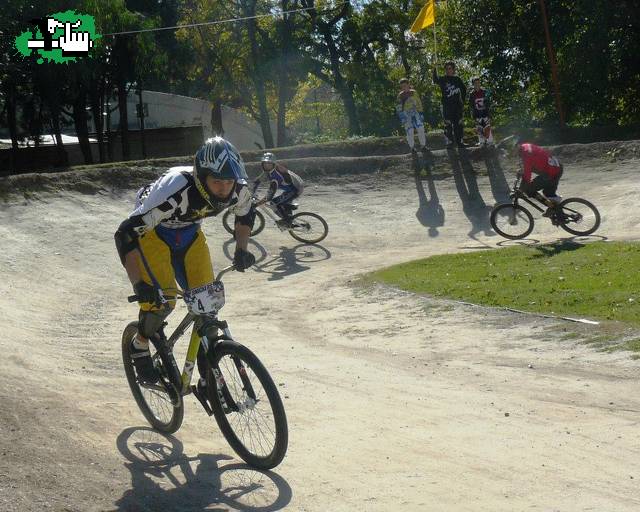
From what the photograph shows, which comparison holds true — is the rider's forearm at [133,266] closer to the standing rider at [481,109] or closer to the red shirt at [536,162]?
the red shirt at [536,162]

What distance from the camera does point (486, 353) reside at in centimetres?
1047

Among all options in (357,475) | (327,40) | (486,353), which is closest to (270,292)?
(486,353)

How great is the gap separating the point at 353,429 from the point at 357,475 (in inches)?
45.5

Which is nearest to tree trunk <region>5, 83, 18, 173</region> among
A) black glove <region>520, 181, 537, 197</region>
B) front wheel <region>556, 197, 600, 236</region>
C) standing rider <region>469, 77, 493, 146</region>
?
standing rider <region>469, 77, 493, 146</region>

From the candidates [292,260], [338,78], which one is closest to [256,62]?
[338,78]

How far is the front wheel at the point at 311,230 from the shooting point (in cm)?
2008

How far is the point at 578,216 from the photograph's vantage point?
59.6 feet

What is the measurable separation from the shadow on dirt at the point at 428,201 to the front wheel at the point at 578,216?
11.8ft

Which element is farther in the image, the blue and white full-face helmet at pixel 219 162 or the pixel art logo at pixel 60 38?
the pixel art logo at pixel 60 38

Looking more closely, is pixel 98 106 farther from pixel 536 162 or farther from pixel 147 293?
pixel 147 293

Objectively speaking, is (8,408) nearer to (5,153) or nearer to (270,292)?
(270,292)

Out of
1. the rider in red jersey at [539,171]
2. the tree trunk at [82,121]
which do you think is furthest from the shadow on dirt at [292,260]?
the tree trunk at [82,121]

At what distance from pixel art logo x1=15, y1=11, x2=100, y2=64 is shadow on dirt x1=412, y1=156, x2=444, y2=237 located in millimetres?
11225

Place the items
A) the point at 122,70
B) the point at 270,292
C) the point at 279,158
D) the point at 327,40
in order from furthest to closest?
1. the point at 327,40
2. the point at 122,70
3. the point at 279,158
4. the point at 270,292
